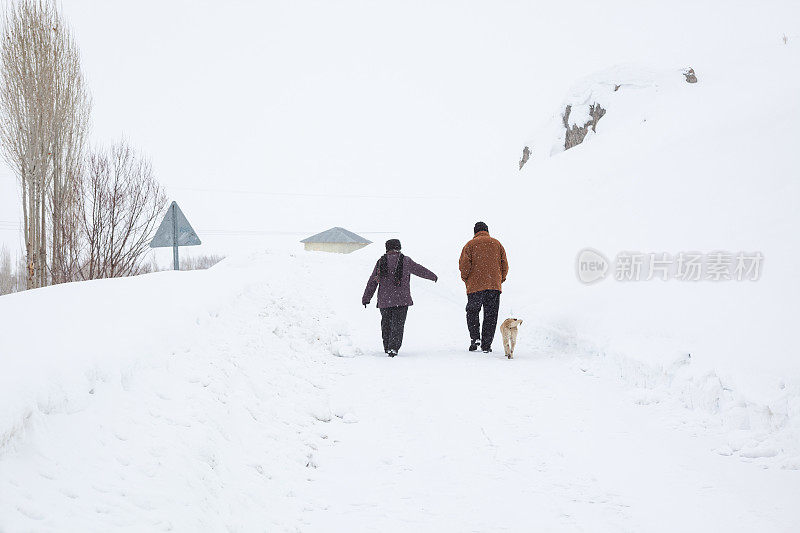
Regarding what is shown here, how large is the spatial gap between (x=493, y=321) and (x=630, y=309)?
225 centimetres

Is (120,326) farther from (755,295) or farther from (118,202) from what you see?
(118,202)

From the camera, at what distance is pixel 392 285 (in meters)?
10.3

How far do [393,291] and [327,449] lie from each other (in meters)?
5.27

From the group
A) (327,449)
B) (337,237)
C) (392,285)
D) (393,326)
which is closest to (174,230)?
(392,285)

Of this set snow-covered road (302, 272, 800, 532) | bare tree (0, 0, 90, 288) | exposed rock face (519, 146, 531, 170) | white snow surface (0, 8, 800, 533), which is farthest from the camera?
exposed rock face (519, 146, 531, 170)

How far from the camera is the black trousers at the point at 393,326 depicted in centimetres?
989

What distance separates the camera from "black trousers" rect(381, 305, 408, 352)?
9891 millimetres

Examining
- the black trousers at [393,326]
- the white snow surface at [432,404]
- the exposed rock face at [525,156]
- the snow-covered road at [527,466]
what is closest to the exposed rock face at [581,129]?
the exposed rock face at [525,156]

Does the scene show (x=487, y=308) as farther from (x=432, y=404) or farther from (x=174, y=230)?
→ (x=174, y=230)

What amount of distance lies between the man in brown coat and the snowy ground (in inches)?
94.3

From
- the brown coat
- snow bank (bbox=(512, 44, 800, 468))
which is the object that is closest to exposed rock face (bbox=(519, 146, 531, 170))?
snow bank (bbox=(512, 44, 800, 468))

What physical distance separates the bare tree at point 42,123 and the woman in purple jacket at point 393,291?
9.91m

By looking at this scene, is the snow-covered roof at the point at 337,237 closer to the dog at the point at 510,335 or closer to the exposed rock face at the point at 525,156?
the exposed rock face at the point at 525,156

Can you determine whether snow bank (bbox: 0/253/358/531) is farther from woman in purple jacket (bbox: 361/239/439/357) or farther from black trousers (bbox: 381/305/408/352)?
woman in purple jacket (bbox: 361/239/439/357)
